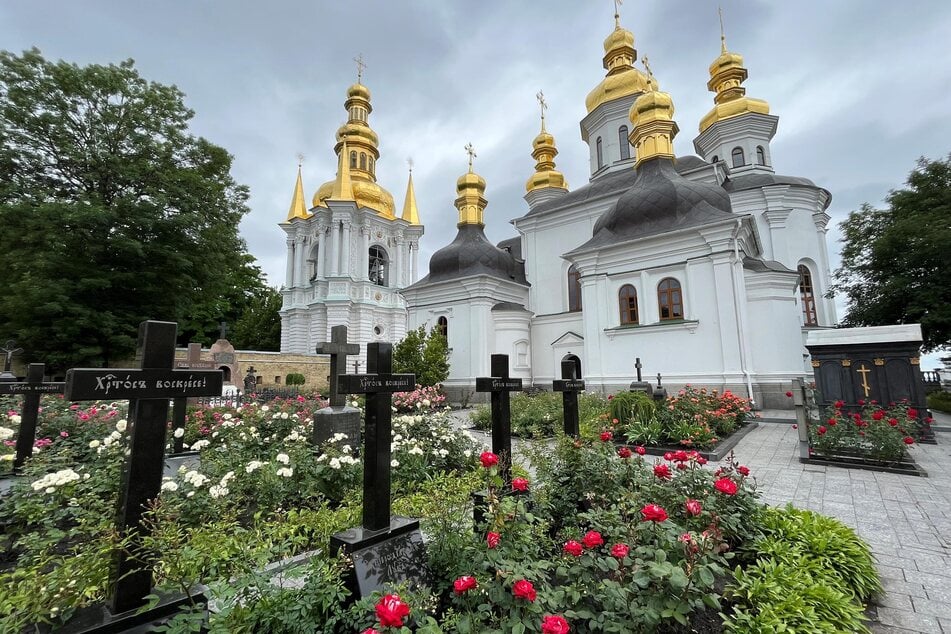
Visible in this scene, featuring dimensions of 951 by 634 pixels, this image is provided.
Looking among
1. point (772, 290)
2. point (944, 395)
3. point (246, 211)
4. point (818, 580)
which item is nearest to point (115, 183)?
point (246, 211)

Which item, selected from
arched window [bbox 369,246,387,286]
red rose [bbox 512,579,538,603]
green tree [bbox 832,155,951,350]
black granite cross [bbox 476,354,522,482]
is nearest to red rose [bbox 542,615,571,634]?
red rose [bbox 512,579,538,603]

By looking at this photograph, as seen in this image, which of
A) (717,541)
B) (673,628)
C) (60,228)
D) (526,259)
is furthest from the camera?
(526,259)

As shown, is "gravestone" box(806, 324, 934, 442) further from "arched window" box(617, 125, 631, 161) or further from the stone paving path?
"arched window" box(617, 125, 631, 161)

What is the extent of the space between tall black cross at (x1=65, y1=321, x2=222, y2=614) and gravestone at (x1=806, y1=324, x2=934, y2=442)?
418 inches

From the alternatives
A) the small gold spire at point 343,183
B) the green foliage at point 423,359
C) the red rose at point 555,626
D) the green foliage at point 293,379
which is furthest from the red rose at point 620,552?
the small gold spire at point 343,183

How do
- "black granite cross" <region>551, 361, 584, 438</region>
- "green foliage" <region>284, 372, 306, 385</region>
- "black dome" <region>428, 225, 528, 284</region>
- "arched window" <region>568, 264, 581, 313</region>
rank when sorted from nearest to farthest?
1. "black granite cross" <region>551, 361, 584, 438</region>
2. "arched window" <region>568, 264, 581, 313</region>
3. "black dome" <region>428, 225, 528, 284</region>
4. "green foliage" <region>284, 372, 306, 385</region>

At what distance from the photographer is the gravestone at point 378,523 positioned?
2.45 m

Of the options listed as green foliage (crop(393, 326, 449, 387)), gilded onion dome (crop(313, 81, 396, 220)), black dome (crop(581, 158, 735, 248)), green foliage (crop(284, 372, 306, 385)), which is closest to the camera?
black dome (crop(581, 158, 735, 248))

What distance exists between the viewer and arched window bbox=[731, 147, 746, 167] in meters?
22.4

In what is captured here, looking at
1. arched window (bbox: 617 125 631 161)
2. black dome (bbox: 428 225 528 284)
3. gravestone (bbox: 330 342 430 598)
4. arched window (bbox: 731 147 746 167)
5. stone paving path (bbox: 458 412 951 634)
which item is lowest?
stone paving path (bbox: 458 412 951 634)

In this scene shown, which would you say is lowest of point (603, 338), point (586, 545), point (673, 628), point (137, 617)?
point (673, 628)

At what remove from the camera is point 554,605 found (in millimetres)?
1839

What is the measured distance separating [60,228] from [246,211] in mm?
6372

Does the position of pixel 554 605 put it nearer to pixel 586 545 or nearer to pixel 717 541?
pixel 586 545
